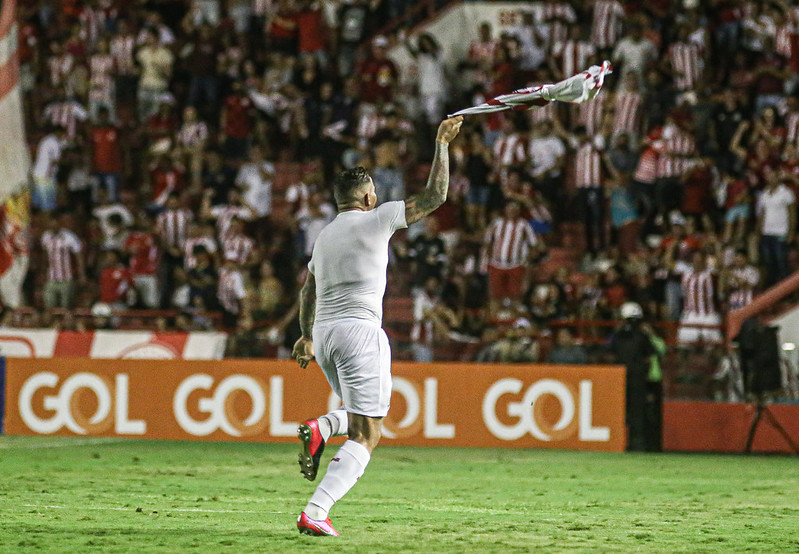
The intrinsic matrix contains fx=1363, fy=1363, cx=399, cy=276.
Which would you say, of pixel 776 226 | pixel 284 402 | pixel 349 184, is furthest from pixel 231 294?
pixel 349 184

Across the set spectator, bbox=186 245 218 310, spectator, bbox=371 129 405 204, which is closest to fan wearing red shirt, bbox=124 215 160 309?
spectator, bbox=186 245 218 310

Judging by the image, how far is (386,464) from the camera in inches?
539

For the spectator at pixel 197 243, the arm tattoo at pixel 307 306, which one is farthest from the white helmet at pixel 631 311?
the arm tattoo at pixel 307 306

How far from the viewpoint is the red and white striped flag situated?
7953 mm

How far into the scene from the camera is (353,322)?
7832 millimetres

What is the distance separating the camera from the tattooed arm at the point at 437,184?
7633 mm

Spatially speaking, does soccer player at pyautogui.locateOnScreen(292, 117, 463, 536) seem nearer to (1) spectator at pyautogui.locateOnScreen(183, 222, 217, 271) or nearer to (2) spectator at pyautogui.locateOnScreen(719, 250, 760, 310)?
(2) spectator at pyautogui.locateOnScreen(719, 250, 760, 310)

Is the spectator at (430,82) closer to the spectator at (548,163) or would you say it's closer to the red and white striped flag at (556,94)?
the spectator at (548,163)

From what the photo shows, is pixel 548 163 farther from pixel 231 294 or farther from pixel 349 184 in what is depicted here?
pixel 349 184

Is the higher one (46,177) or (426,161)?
(426,161)

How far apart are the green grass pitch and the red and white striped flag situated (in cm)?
256

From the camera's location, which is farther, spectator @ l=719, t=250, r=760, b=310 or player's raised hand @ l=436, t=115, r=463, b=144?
spectator @ l=719, t=250, r=760, b=310

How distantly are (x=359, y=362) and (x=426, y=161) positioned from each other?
14.5 m

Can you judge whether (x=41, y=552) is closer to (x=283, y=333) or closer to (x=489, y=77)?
(x=283, y=333)
